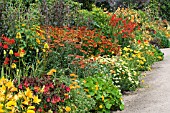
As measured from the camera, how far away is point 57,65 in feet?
21.2

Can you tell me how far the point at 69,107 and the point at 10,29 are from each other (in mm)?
2103

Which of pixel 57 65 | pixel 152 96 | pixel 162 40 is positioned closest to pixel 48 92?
pixel 57 65

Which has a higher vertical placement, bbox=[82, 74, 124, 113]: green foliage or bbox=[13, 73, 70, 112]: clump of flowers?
bbox=[13, 73, 70, 112]: clump of flowers

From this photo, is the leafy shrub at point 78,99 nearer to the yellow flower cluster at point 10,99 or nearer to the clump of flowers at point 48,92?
the clump of flowers at point 48,92

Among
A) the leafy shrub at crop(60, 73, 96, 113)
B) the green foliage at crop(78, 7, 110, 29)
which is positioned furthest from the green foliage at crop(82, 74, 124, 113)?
the green foliage at crop(78, 7, 110, 29)

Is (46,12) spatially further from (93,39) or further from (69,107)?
(69,107)

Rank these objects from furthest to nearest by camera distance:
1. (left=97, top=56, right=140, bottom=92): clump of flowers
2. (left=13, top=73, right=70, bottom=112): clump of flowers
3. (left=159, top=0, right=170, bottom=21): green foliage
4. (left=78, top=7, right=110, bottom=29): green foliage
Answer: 1. (left=159, top=0, right=170, bottom=21): green foliage
2. (left=78, top=7, right=110, bottom=29): green foliage
3. (left=97, top=56, right=140, bottom=92): clump of flowers
4. (left=13, top=73, right=70, bottom=112): clump of flowers

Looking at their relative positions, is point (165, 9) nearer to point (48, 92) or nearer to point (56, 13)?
point (56, 13)

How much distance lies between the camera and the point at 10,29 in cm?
652

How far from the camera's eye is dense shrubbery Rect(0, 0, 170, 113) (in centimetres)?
475

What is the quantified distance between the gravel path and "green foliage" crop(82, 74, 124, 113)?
21cm

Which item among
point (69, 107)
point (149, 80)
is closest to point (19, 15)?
point (69, 107)

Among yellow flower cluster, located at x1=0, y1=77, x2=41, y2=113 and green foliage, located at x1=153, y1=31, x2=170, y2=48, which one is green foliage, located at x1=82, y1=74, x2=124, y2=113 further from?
green foliage, located at x1=153, y1=31, x2=170, y2=48

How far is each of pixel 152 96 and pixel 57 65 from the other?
1692 millimetres
